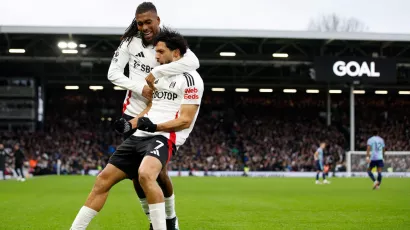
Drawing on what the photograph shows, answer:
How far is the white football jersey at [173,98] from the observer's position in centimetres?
664

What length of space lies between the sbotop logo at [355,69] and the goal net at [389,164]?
526 cm

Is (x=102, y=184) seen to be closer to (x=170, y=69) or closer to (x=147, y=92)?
(x=147, y=92)

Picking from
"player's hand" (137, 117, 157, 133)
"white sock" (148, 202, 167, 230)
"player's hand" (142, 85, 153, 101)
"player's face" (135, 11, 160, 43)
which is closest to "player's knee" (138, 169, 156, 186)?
"white sock" (148, 202, 167, 230)

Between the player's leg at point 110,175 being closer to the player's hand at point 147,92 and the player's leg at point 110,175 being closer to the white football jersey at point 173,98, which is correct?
the white football jersey at point 173,98

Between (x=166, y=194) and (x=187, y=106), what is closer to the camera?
(x=187, y=106)

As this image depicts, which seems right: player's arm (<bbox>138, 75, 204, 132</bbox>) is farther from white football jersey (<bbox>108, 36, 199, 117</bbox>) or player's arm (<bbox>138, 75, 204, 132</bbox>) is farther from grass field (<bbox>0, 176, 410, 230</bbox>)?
grass field (<bbox>0, 176, 410, 230</bbox>)

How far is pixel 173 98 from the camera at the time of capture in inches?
265

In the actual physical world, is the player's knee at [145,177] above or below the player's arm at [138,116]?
below

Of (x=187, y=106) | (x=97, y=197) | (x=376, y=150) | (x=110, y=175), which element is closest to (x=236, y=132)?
(x=376, y=150)

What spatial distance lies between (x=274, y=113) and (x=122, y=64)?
154 feet

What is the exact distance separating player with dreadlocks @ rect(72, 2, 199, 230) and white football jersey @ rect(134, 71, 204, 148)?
9 centimetres

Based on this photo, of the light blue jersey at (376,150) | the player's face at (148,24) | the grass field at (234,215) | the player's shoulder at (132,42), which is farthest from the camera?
the light blue jersey at (376,150)

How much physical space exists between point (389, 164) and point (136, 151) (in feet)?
119

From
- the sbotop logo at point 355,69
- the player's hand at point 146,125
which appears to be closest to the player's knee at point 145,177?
the player's hand at point 146,125
